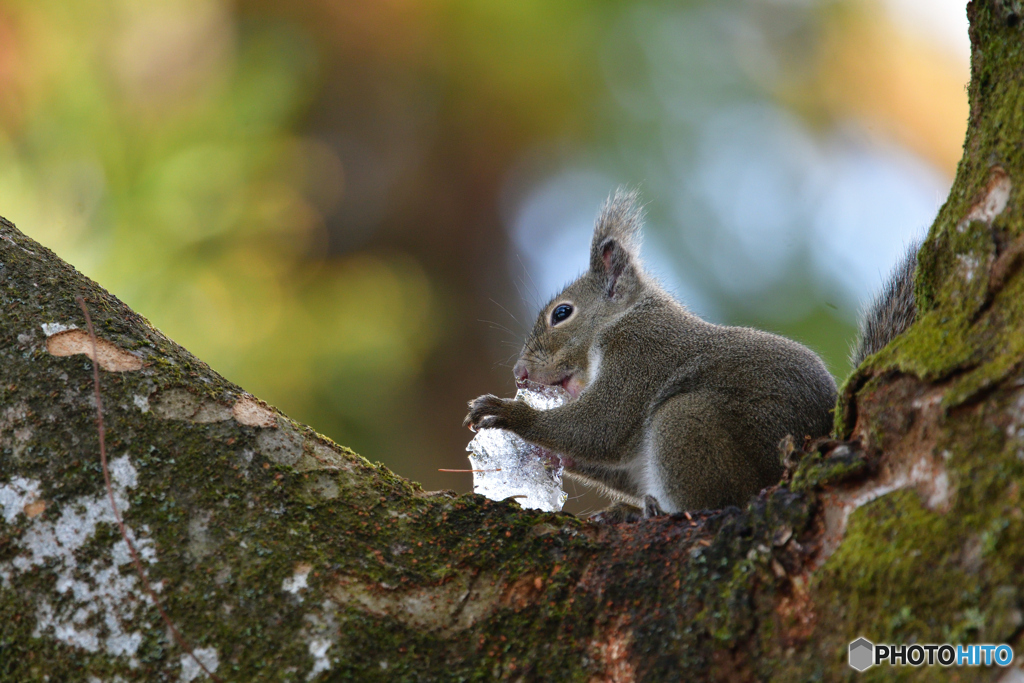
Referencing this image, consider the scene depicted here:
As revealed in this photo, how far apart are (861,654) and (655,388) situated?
1947mm

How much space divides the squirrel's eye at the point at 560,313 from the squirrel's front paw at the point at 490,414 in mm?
763

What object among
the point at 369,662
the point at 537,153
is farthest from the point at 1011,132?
the point at 537,153

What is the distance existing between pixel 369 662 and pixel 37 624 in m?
0.65

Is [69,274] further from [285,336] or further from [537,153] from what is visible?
[537,153]

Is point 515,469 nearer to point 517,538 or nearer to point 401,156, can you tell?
point 517,538

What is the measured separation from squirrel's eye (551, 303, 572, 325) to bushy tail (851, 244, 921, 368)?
1.36 metres

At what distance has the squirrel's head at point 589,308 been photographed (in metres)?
3.63

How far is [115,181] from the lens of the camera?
15.2ft

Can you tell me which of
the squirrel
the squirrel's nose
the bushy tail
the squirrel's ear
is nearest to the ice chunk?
the squirrel

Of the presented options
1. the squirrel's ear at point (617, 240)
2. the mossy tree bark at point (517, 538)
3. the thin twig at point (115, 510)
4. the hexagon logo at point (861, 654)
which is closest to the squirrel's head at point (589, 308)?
the squirrel's ear at point (617, 240)

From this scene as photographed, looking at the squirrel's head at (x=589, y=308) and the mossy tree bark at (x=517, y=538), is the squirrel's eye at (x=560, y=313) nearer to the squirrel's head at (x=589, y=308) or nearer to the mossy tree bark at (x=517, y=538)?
the squirrel's head at (x=589, y=308)

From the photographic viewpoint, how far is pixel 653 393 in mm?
3160

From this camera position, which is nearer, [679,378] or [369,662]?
[369,662]

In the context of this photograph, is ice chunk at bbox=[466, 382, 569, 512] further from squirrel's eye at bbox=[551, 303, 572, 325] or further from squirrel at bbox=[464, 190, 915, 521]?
squirrel's eye at bbox=[551, 303, 572, 325]
